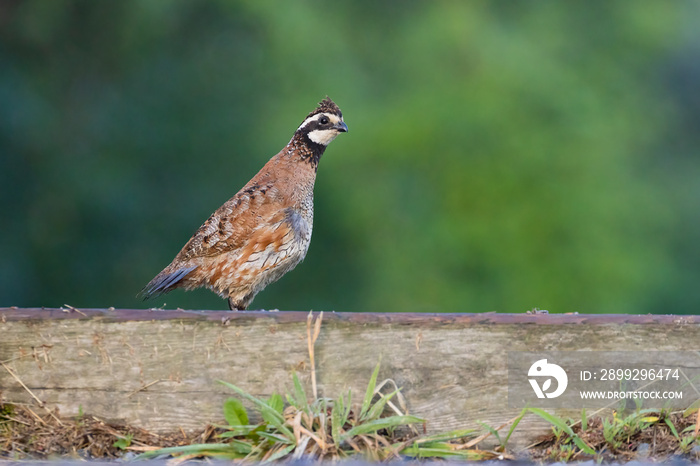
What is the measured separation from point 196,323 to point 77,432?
0.50 metres

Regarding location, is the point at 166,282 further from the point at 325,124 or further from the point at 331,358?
the point at 331,358

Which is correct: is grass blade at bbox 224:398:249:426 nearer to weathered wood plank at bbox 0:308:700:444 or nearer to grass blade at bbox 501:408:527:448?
weathered wood plank at bbox 0:308:700:444

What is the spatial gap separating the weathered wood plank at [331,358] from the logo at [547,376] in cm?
6

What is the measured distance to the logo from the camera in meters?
2.80

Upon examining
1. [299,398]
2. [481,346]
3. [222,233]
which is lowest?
[299,398]

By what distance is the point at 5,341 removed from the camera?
2.87 meters

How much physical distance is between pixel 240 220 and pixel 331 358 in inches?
89.5

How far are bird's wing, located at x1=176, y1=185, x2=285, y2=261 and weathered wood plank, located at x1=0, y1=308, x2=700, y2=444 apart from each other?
2.11 metres

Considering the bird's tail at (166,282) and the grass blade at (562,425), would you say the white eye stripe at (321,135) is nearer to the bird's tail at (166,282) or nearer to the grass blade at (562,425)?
the bird's tail at (166,282)

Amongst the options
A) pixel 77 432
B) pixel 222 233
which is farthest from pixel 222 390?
pixel 222 233

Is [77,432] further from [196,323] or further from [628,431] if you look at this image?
[628,431]

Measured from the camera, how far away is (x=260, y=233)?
490cm

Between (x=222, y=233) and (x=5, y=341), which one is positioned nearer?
(x=5, y=341)

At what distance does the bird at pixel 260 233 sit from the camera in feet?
16.2
